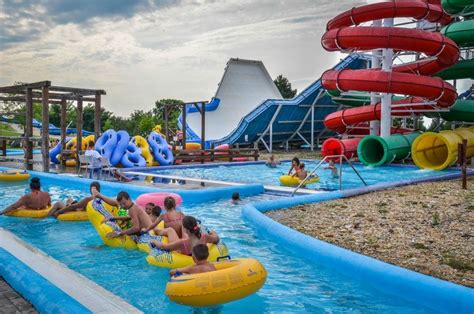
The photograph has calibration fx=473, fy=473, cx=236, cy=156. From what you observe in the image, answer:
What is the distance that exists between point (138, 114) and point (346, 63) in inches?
1380

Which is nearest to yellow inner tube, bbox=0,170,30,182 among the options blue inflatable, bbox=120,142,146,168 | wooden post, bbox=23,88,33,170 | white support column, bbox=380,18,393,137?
wooden post, bbox=23,88,33,170

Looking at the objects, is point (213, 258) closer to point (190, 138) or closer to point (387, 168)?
point (387, 168)

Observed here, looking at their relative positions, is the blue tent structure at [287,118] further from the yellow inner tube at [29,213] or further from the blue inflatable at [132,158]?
the yellow inner tube at [29,213]

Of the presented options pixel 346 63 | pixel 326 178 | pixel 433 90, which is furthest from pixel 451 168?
pixel 346 63

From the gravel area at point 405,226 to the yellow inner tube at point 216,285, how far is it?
1756 mm

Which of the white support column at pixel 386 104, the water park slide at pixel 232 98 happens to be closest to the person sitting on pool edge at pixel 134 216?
the white support column at pixel 386 104

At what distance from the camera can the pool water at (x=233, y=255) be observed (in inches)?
170

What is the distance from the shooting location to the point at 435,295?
4.04 meters

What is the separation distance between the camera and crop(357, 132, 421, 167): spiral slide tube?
15.7m

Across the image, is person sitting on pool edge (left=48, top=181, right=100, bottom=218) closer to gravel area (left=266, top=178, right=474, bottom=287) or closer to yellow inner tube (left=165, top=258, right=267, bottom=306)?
gravel area (left=266, top=178, right=474, bottom=287)

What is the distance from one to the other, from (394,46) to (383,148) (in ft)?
11.5

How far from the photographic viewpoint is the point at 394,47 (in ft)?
48.5

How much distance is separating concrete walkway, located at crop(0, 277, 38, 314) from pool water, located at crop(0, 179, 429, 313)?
1.00 m

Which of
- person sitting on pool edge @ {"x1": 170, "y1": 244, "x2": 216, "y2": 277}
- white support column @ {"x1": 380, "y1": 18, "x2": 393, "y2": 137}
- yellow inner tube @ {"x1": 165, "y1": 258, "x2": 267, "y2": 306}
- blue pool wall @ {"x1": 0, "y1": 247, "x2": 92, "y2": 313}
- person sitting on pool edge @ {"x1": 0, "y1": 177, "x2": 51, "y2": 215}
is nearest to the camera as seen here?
blue pool wall @ {"x1": 0, "y1": 247, "x2": 92, "y2": 313}
